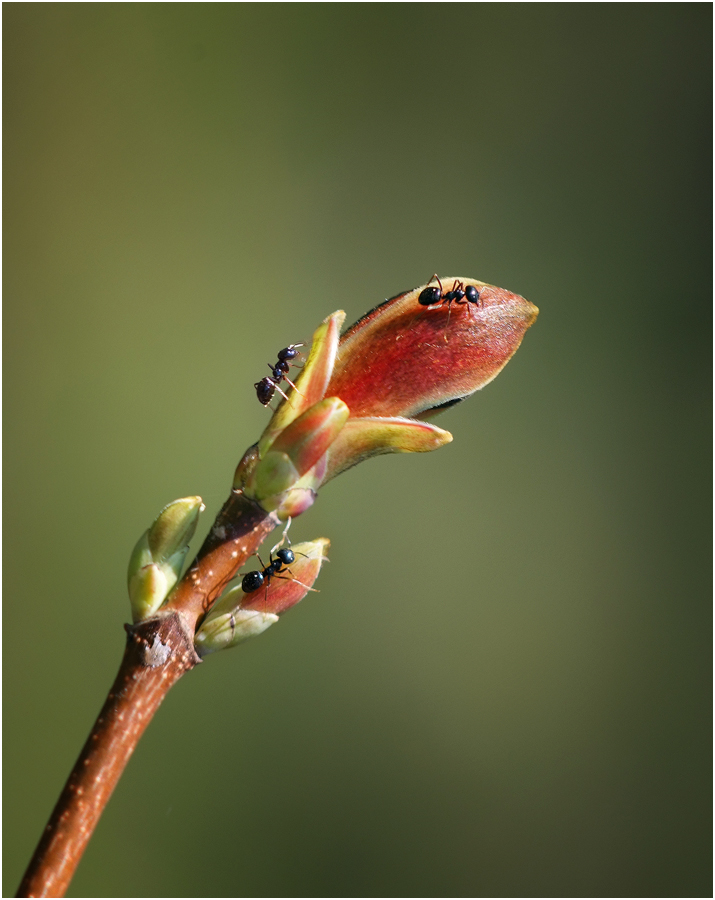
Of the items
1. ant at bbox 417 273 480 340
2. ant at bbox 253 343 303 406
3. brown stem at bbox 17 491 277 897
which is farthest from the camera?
ant at bbox 253 343 303 406

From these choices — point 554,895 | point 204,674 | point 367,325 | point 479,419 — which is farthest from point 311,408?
point 554,895

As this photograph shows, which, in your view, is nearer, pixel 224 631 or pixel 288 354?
pixel 224 631

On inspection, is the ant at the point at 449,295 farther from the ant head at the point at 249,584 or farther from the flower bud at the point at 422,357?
the ant head at the point at 249,584

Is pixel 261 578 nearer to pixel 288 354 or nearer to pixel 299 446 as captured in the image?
pixel 299 446

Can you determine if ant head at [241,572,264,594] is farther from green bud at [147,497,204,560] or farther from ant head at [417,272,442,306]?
ant head at [417,272,442,306]

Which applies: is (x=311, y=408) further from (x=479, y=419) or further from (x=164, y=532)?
(x=479, y=419)

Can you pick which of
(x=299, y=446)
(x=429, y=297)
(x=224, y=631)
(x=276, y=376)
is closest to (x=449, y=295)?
(x=429, y=297)

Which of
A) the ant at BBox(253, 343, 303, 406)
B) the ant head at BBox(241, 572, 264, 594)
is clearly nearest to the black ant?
the ant head at BBox(241, 572, 264, 594)
